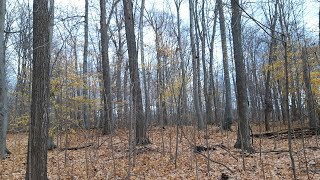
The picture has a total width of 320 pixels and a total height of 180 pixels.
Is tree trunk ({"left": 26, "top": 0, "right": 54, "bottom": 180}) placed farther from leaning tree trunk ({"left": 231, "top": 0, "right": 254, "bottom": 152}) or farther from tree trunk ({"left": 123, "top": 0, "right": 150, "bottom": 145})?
leaning tree trunk ({"left": 231, "top": 0, "right": 254, "bottom": 152})

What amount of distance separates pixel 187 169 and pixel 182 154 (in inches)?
71.2

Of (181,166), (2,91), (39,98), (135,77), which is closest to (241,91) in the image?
(181,166)

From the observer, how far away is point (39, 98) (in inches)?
191

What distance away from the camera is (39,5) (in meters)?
5.01

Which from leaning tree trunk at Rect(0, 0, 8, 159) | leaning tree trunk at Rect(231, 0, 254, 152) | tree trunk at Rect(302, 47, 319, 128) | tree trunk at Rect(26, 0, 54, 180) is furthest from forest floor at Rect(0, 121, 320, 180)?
tree trunk at Rect(302, 47, 319, 128)

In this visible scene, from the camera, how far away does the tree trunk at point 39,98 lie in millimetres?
4820

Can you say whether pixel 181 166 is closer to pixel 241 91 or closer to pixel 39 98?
pixel 241 91

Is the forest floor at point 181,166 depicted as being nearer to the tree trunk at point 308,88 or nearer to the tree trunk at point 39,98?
the tree trunk at point 39,98

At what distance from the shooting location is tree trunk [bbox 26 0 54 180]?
15.8 ft

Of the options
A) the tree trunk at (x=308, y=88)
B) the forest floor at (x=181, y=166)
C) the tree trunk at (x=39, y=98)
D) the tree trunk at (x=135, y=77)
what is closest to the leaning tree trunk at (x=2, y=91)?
the forest floor at (x=181, y=166)

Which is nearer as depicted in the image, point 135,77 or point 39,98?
point 39,98

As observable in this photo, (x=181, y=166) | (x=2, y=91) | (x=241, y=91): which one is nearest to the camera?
(x=181, y=166)

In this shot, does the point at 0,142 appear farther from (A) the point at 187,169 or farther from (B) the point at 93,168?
(A) the point at 187,169


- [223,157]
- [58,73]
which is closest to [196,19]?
[58,73]
